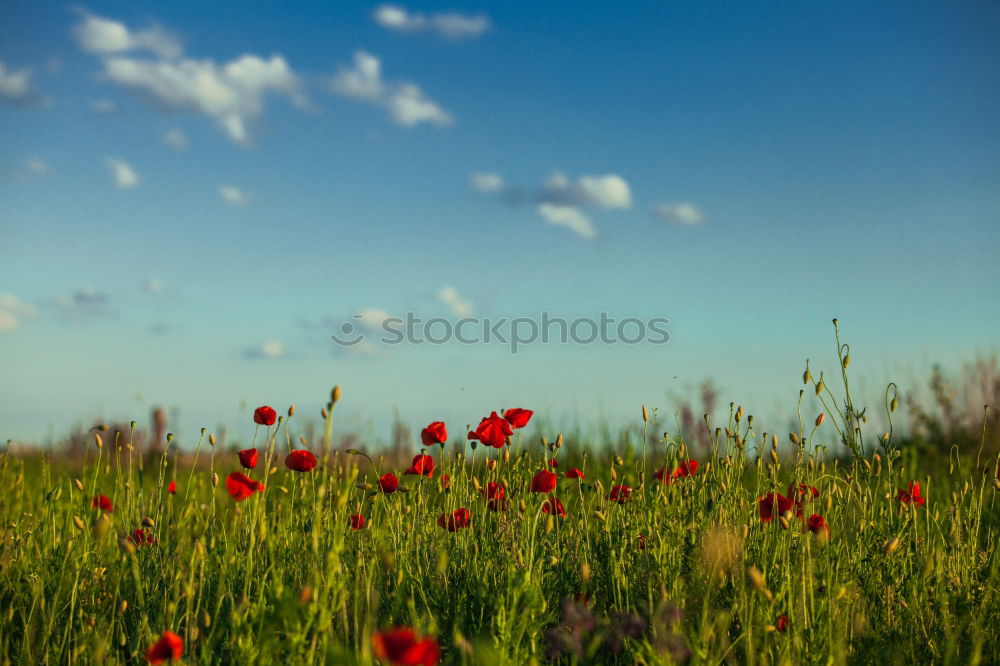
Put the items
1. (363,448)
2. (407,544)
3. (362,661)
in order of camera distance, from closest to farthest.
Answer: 1. (362,661)
2. (407,544)
3. (363,448)

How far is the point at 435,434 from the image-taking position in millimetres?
3383

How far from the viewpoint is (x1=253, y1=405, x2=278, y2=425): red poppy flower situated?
3396mm

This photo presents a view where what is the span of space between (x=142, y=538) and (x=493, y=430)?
1.62 metres

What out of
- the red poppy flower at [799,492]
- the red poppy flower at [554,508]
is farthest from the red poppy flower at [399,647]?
the red poppy flower at [799,492]

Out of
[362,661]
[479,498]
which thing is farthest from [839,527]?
[362,661]

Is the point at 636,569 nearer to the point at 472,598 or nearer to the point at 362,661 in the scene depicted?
the point at 472,598

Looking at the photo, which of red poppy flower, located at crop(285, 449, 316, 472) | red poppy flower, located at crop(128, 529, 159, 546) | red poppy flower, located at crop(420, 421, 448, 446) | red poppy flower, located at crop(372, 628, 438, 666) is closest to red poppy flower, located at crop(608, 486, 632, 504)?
red poppy flower, located at crop(420, 421, 448, 446)

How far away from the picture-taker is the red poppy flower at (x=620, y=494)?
3516 mm

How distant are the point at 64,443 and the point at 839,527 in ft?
16.8

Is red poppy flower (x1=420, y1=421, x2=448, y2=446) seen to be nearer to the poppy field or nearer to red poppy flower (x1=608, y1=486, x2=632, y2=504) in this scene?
the poppy field

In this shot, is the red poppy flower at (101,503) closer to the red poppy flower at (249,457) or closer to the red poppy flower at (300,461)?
the red poppy flower at (249,457)

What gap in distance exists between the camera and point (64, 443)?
586cm

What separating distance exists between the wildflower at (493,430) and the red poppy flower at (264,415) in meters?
0.86

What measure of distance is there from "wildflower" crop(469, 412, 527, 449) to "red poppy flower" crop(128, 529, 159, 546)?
141 cm
